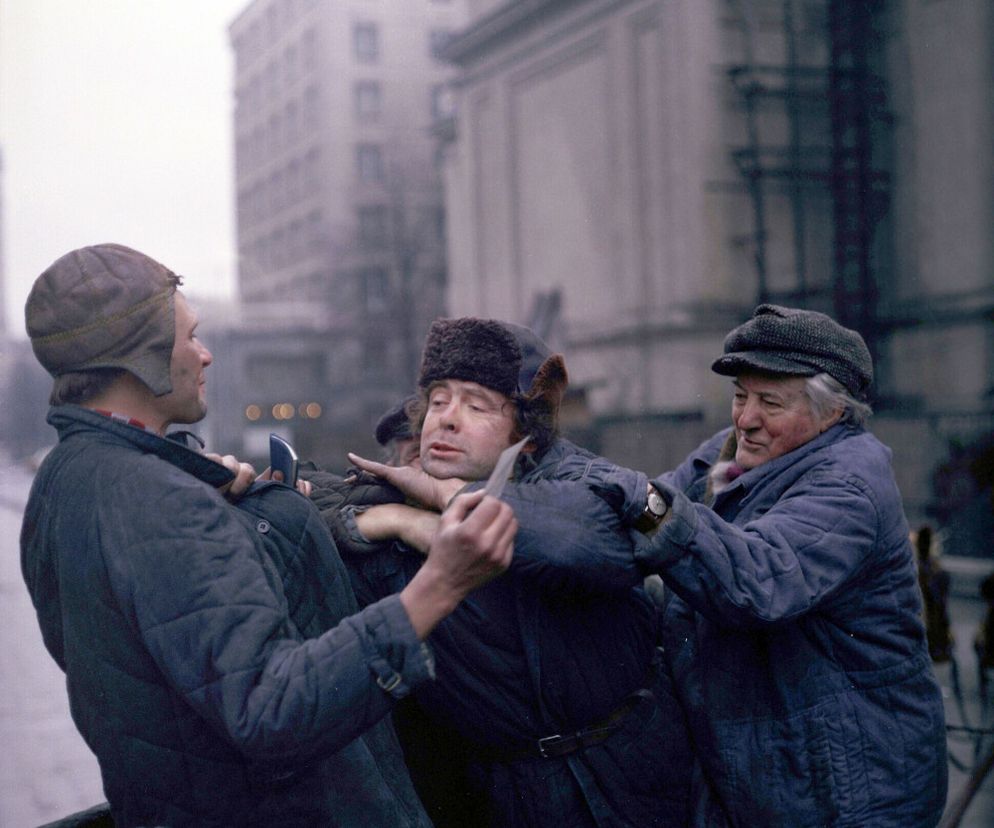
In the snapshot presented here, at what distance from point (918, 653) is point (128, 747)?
153 centimetres

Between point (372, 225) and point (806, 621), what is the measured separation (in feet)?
82.4

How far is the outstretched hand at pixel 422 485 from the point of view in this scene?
2.03 m

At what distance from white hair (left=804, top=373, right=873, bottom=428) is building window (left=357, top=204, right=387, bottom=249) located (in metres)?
22.8

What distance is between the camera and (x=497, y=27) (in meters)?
21.5

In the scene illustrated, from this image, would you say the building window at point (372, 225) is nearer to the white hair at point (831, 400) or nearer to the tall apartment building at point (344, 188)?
the tall apartment building at point (344, 188)

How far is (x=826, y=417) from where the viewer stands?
2.20 metres

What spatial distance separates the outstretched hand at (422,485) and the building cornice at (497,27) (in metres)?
19.0

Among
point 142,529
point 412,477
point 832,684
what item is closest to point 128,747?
point 142,529

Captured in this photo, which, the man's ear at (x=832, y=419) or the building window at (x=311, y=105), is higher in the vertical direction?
the building window at (x=311, y=105)

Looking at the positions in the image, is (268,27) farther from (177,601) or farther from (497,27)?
(497,27)

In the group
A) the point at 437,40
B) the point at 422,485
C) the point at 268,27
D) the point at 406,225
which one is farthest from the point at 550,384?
the point at 406,225

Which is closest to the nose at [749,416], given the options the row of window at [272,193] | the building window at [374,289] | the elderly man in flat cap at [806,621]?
the elderly man in flat cap at [806,621]

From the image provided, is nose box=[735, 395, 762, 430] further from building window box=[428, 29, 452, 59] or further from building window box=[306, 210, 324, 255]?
building window box=[428, 29, 452, 59]

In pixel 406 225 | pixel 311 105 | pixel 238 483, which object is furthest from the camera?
pixel 406 225
